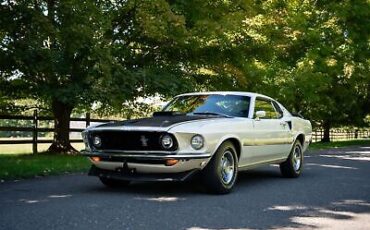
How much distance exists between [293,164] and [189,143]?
3.60 meters

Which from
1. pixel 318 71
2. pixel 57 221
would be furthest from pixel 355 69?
pixel 57 221

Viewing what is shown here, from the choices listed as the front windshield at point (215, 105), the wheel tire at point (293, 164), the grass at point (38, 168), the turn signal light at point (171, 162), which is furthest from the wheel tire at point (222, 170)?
the grass at point (38, 168)

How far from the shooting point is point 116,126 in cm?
755

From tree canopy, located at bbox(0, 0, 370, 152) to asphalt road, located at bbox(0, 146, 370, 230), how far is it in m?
4.06

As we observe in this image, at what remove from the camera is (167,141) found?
7168mm

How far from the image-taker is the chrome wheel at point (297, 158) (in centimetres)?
1024

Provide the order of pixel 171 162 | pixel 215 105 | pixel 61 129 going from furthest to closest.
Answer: pixel 61 129 → pixel 215 105 → pixel 171 162

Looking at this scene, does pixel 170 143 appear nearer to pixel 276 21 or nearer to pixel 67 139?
pixel 67 139

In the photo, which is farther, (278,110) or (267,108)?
(278,110)

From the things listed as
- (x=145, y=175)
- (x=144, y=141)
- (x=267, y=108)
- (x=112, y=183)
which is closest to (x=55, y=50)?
(x=112, y=183)

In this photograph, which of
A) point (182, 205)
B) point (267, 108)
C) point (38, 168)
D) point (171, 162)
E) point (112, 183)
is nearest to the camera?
point (182, 205)

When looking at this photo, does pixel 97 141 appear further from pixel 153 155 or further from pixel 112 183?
pixel 153 155

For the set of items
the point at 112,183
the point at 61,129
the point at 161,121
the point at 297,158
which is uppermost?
the point at 161,121

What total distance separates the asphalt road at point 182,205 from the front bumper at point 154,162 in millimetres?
381
